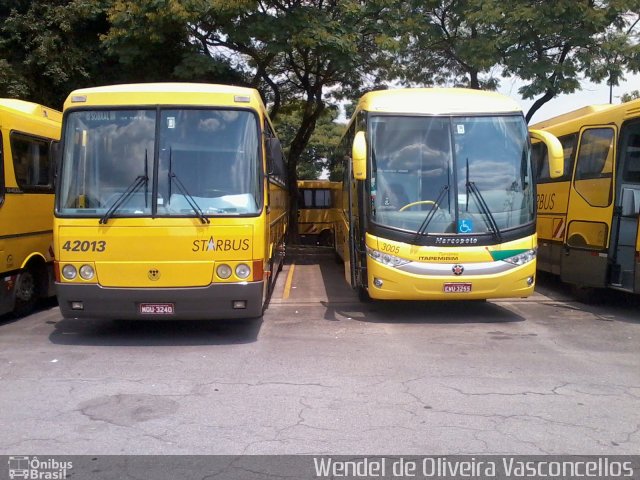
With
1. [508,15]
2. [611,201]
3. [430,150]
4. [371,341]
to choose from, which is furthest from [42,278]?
[508,15]

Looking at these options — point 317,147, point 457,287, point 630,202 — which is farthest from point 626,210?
point 317,147

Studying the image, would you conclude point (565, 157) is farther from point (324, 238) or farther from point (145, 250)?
point (324, 238)

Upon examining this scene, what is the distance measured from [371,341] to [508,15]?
999cm

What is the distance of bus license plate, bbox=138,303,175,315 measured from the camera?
762cm

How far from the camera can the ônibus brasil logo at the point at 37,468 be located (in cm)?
423

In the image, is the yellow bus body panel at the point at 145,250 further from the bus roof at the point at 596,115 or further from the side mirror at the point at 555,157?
the bus roof at the point at 596,115

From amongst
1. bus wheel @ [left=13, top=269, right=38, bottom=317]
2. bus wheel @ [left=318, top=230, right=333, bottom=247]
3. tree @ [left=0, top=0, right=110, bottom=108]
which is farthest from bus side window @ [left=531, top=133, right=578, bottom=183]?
bus wheel @ [left=318, top=230, right=333, bottom=247]

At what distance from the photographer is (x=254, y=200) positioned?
7.83 metres

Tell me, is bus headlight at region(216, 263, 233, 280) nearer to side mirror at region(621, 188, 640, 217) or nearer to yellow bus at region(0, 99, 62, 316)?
yellow bus at region(0, 99, 62, 316)

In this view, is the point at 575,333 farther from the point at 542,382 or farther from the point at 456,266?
the point at 542,382

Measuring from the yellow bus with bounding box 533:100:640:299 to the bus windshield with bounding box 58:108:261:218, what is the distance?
5.57m

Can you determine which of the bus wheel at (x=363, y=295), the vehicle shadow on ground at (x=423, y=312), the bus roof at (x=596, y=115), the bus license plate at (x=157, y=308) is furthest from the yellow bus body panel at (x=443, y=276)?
the bus license plate at (x=157, y=308)

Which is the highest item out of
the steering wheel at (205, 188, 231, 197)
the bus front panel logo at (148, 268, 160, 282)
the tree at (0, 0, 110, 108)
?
the tree at (0, 0, 110, 108)

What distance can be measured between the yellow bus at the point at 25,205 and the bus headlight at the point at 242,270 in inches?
116
